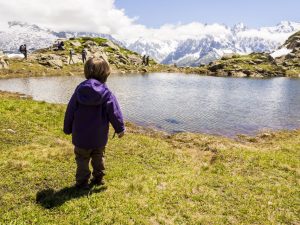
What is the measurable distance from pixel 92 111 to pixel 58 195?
3552mm

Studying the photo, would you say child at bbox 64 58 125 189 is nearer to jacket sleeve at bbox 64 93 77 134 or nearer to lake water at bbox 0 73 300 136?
jacket sleeve at bbox 64 93 77 134

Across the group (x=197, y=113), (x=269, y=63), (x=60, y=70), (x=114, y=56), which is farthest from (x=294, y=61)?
(x=197, y=113)

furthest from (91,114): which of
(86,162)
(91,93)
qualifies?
(86,162)

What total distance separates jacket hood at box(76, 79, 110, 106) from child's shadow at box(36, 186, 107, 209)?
365 cm

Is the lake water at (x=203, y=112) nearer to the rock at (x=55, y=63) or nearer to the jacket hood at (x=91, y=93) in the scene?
the jacket hood at (x=91, y=93)

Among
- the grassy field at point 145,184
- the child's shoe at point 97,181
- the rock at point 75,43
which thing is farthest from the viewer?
the rock at point 75,43

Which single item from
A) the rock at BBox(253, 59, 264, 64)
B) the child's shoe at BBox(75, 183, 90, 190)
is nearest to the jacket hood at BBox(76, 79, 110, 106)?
the child's shoe at BBox(75, 183, 90, 190)

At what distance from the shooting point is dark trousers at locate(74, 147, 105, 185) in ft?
41.7

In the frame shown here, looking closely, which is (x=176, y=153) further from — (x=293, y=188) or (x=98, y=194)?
(x=98, y=194)

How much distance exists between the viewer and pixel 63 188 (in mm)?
13500

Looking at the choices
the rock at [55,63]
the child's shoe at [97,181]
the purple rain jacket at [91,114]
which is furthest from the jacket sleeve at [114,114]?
the rock at [55,63]

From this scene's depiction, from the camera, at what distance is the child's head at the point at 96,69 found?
12.1 m

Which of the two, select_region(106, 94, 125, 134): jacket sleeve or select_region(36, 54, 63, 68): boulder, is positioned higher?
select_region(36, 54, 63, 68): boulder

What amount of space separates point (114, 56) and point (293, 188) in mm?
136583
